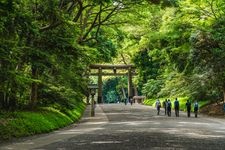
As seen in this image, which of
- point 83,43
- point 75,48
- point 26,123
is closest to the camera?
point 26,123

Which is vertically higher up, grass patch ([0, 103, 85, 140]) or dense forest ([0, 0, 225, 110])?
dense forest ([0, 0, 225, 110])

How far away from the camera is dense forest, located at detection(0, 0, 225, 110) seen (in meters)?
16.3

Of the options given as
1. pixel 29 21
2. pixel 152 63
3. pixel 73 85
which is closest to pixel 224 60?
pixel 73 85

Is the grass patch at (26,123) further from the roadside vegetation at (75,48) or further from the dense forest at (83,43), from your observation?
the dense forest at (83,43)

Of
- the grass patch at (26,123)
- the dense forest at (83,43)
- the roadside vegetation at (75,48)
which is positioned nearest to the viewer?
the dense forest at (83,43)

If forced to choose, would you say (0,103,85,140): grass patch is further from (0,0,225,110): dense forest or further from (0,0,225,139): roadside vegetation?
(0,0,225,110): dense forest

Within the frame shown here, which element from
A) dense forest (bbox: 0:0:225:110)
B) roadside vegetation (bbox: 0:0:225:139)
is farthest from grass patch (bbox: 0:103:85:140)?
dense forest (bbox: 0:0:225:110)

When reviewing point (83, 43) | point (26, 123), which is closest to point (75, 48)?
point (26, 123)

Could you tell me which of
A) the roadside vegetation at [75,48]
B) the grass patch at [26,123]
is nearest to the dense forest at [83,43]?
the roadside vegetation at [75,48]

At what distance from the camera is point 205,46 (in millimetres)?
31547

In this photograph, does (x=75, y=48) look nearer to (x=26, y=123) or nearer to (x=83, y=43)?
(x=26, y=123)

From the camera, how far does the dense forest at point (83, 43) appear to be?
16344 millimetres

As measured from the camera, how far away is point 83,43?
31.9 m

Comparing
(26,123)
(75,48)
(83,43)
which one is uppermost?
(83,43)
